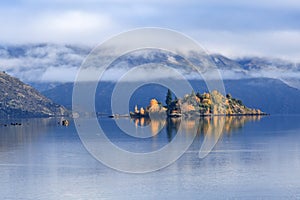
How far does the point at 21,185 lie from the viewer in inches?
4599

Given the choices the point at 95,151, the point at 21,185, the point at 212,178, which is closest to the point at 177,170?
the point at 212,178

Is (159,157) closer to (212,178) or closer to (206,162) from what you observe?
(206,162)

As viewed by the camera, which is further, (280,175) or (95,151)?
(95,151)

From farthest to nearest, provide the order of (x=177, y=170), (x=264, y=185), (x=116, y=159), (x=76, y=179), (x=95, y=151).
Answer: (x=95, y=151) < (x=116, y=159) < (x=177, y=170) < (x=76, y=179) < (x=264, y=185)

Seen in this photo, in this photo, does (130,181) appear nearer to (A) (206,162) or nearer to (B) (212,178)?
(B) (212,178)

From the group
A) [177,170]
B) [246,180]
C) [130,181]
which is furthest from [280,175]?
[130,181]

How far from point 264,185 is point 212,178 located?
12045 mm

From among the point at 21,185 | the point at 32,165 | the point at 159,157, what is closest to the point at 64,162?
the point at 32,165

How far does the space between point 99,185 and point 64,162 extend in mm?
38597

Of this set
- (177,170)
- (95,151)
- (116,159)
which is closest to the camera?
(177,170)

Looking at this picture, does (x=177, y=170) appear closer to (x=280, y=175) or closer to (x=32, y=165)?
(x=280, y=175)

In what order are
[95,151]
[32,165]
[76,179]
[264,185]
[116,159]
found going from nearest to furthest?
[264,185] → [76,179] → [32,165] → [116,159] → [95,151]

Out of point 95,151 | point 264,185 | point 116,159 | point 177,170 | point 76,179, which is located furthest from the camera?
point 95,151

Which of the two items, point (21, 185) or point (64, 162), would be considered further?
point (64, 162)
